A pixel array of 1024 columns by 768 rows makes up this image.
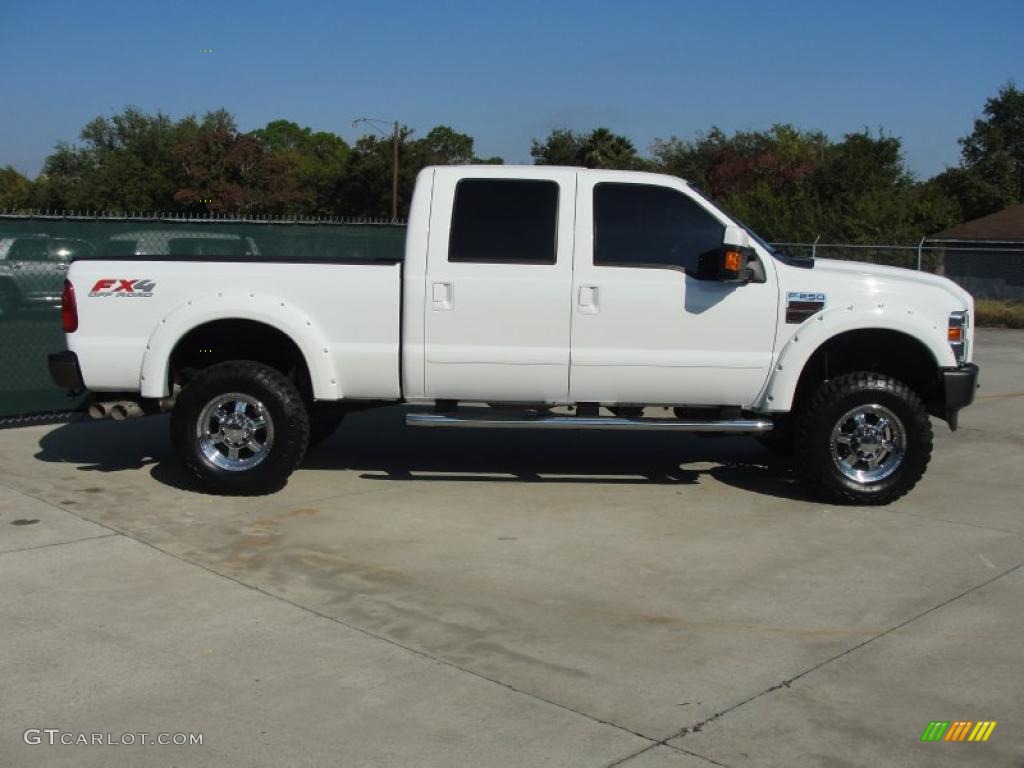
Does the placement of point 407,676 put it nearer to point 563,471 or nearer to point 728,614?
point 728,614

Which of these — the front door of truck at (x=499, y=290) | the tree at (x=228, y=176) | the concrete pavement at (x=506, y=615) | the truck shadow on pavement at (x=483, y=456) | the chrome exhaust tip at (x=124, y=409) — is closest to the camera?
the concrete pavement at (x=506, y=615)

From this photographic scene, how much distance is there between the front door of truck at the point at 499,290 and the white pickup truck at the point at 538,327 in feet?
0.04

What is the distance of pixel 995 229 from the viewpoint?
4409 centimetres

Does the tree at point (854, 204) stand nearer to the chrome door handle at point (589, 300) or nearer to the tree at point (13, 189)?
the chrome door handle at point (589, 300)

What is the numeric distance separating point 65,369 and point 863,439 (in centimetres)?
545

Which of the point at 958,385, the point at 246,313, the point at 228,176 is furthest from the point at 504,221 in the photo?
the point at 228,176

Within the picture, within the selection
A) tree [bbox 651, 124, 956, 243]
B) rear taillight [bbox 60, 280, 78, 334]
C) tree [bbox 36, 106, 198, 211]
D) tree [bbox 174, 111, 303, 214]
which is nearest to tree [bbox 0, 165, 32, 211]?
tree [bbox 36, 106, 198, 211]

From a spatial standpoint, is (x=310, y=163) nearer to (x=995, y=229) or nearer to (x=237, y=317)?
(x=995, y=229)

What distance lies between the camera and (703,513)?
7.54 m

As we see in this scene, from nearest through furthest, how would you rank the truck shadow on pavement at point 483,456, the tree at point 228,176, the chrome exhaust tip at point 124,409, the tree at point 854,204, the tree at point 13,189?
the chrome exhaust tip at point 124,409
the truck shadow on pavement at point 483,456
the tree at point 854,204
the tree at point 228,176
the tree at point 13,189

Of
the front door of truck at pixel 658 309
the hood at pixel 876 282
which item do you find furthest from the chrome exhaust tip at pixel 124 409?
the hood at pixel 876 282

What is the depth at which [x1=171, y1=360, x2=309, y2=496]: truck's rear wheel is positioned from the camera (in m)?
7.64

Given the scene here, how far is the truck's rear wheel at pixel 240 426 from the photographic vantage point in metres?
7.64

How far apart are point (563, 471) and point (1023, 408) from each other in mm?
6324
